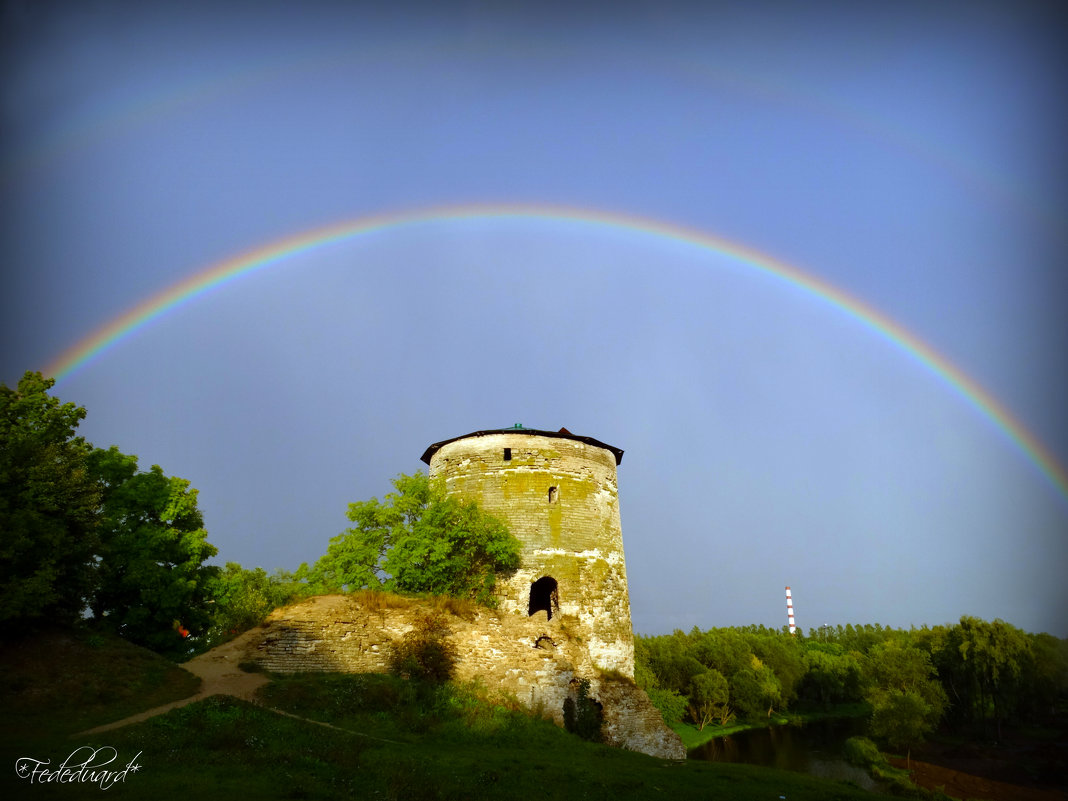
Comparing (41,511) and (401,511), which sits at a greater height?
(401,511)

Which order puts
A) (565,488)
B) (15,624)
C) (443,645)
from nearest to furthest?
(15,624) → (443,645) → (565,488)

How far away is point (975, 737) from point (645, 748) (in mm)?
27681

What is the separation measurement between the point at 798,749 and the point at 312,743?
33715mm

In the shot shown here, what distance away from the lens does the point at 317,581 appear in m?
21.0

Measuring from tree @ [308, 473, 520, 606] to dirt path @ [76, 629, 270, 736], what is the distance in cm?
406

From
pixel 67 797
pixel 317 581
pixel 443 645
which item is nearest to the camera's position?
pixel 67 797

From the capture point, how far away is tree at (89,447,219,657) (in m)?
19.2

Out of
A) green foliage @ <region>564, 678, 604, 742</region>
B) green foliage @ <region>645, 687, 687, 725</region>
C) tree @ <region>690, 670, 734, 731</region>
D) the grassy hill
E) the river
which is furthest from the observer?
tree @ <region>690, 670, 734, 731</region>

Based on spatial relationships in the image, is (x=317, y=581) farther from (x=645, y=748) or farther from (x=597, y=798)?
(x=597, y=798)

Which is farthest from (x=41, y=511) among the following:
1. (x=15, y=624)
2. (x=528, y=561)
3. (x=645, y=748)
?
(x=645, y=748)

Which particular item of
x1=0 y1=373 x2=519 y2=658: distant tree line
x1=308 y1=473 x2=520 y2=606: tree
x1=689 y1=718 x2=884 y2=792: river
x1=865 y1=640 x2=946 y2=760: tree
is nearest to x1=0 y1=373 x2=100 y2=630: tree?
x1=0 y1=373 x2=519 y2=658: distant tree line

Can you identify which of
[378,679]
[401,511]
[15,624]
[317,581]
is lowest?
[378,679]

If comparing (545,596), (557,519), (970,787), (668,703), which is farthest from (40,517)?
(970,787)

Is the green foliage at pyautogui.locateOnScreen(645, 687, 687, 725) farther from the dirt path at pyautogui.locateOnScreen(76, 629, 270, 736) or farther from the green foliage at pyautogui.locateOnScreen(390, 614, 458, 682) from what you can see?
the dirt path at pyautogui.locateOnScreen(76, 629, 270, 736)
